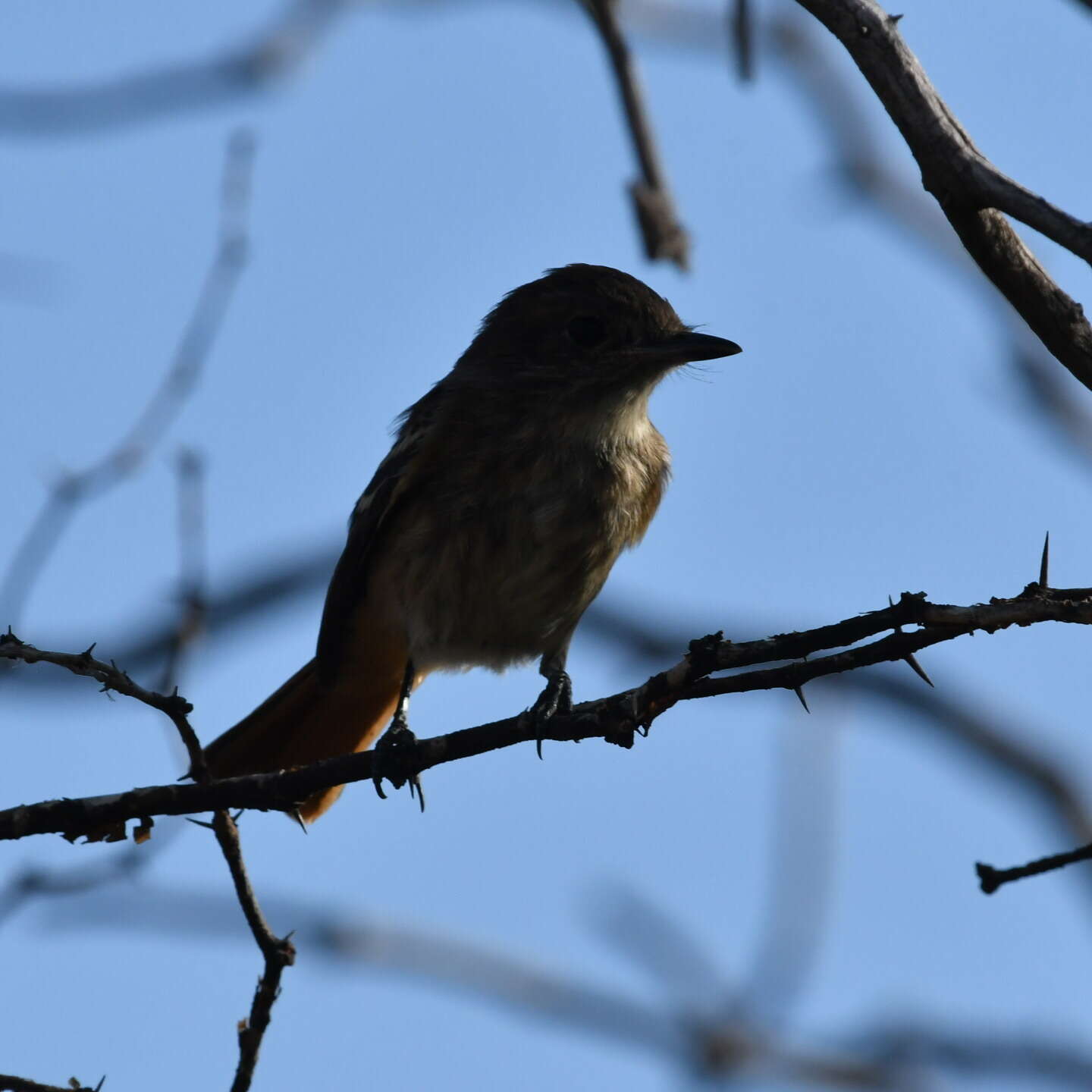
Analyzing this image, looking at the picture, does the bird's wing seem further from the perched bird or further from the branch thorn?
the branch thorn

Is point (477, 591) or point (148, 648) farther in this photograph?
point (148, 648)

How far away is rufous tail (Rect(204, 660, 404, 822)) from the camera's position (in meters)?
5.69

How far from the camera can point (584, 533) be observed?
564 centimetres

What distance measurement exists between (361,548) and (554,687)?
0.97m

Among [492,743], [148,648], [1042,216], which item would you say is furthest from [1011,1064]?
[148,648]

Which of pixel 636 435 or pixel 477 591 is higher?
pixel 636 435

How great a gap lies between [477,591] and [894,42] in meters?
3.10

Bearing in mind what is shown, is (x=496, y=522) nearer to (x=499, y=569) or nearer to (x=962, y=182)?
(x=499, y=569)

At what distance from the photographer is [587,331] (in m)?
6.17

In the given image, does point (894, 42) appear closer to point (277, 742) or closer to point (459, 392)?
point (459, 392)

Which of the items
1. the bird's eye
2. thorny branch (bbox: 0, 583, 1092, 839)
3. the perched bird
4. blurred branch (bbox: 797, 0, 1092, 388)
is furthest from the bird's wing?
blurred branch (bbox: 797, 0, 1092, 388)

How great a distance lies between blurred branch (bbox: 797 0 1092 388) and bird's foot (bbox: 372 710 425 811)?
6.32ft

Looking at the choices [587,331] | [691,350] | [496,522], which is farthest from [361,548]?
[691,350]

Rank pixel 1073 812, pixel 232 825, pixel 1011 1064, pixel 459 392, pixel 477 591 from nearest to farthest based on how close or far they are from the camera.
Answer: pixel 232 825 < pixel 1011 1064 < pixel 477 591 < pixel 459 392 < pixel 1073 812
